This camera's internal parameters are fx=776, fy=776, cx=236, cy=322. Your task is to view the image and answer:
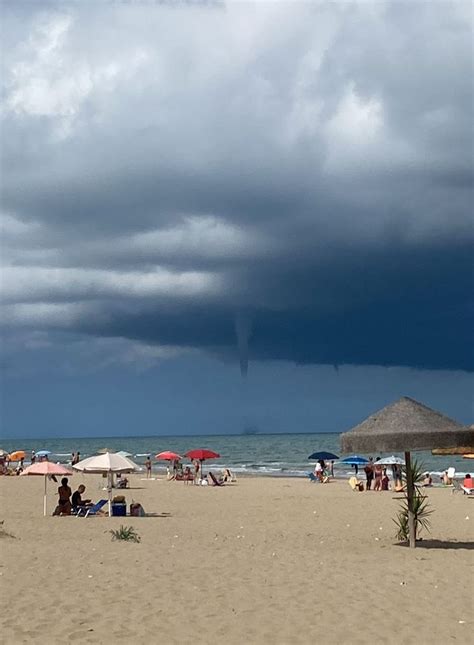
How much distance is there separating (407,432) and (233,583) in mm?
4044

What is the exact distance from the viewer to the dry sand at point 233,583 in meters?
7.44

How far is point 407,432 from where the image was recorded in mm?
12242

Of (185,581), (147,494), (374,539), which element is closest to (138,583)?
(185,581)

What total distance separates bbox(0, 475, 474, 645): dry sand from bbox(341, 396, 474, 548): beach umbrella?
1.71 metres

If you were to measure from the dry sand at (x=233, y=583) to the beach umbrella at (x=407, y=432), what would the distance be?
1.71m

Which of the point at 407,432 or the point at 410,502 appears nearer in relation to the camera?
the point at 407,432

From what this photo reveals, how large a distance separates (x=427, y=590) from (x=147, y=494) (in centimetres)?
1971

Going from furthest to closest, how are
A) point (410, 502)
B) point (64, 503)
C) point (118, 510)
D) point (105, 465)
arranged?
1. point (64, 503)
2. point (118, 510)
3. point (105, 465)
4. point (410, 502)

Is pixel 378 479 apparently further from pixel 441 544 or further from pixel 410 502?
pixel 410 502

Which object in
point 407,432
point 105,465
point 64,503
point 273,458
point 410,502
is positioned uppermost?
point 407,432

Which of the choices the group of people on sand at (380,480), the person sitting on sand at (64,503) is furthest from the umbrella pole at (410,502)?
the group of people on sand at (380,480)

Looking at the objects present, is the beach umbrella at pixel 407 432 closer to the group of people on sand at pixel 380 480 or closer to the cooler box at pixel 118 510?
the cooler box at pixel 118 510

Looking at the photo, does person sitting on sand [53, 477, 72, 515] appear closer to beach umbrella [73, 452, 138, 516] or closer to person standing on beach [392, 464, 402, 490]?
beach umbrella [73, 452, 138, 516]

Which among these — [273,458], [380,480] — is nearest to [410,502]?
[380,480]
